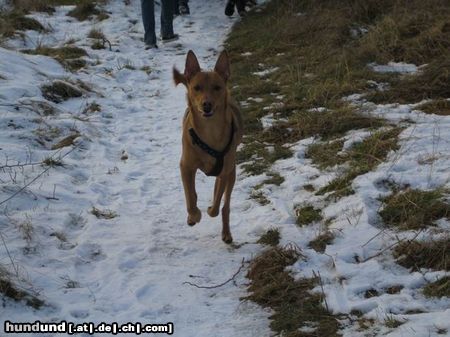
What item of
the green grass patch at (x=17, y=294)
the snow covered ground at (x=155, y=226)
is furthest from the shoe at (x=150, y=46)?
the green grass patch at (x=17, y=294)

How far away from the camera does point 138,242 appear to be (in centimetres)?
401

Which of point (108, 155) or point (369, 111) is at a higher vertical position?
point (369, 111)

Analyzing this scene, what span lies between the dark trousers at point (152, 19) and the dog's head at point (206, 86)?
5.97 m

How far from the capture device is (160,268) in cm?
367

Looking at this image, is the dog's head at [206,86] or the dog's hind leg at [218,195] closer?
the dog's head at [206,86]

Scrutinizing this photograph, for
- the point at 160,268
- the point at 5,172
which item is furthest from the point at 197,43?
the point at 160,268

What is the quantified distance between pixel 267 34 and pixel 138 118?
153 inches

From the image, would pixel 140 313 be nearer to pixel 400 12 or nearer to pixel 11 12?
pixel 400 12

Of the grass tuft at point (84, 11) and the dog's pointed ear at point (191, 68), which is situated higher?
the dog's pointed ear at point (191, 68)

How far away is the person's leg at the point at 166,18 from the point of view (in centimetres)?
1005

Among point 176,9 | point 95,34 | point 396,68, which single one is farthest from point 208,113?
point 176,9

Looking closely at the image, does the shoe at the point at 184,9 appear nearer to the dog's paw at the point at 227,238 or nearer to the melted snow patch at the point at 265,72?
the melted snow patch at the point at 265,72

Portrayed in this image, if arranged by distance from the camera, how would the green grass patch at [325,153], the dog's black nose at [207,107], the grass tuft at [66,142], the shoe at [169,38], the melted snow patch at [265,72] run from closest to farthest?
1. the dog's black nose at [207,107]
2. the green grass patch at [325,153]
3. the grass tuft at [66,142]
4. the melted snow patch at [265,72]
5. the shoe at [169,38]

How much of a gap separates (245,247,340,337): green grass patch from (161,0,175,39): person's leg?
741cm
